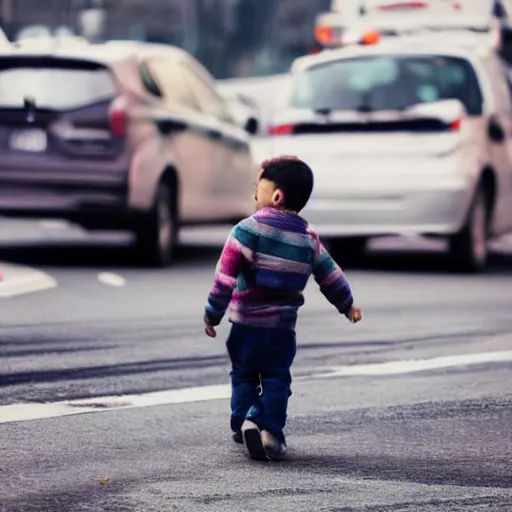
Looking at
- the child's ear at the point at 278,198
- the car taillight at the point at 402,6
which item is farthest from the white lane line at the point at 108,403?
the car taillight at the point at 402,6

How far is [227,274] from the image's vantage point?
22.7 ft

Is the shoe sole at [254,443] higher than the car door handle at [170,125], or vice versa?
the shoe sole at [254,443]

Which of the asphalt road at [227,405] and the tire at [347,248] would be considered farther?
the tire at [347,248]

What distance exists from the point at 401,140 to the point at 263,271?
7984 millimetres

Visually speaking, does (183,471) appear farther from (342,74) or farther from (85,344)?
(342,74)

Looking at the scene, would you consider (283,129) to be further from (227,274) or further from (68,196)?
(227,274)

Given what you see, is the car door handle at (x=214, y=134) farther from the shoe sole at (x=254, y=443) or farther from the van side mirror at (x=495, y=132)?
the shoe sole at (x=254, y=443)

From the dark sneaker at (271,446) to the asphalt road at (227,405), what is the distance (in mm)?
65

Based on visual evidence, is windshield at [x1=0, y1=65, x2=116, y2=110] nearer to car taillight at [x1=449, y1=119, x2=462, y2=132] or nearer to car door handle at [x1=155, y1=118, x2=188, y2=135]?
car door handle at [x1=155, y1=118, x2=188, y2=135]

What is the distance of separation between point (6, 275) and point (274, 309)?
6.90 meters

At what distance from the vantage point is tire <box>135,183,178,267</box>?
1475 centimetres

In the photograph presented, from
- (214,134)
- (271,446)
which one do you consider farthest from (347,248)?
(271,446)

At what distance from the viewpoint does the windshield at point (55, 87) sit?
575 inches

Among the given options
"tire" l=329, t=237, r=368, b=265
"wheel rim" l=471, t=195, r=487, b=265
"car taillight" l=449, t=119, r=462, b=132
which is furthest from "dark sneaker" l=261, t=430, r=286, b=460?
"tire" l=329, t=237, r=368, b=265
